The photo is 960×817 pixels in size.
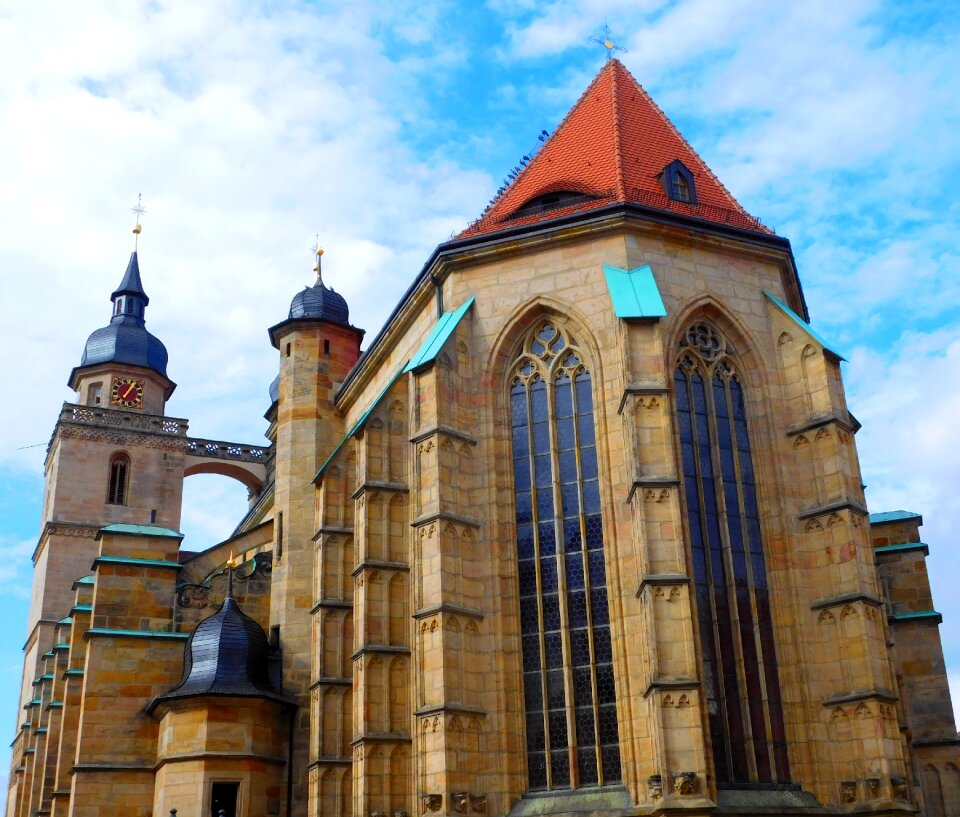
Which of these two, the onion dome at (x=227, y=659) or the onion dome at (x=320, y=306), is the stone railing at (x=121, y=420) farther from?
the onion dome at (x=227, y=659)

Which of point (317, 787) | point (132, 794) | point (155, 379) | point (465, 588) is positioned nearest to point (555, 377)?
point (465, 588)

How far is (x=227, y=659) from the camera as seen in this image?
913 inches

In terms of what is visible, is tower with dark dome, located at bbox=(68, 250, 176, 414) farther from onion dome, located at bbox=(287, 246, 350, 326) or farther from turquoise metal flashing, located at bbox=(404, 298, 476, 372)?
turquoise metal flashing, located at bbox=(404, 298, 476, 372)

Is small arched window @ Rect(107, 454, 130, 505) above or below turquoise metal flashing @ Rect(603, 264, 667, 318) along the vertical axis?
above

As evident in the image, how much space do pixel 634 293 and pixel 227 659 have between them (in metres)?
10.5

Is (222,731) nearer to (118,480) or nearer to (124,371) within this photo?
(118,480)

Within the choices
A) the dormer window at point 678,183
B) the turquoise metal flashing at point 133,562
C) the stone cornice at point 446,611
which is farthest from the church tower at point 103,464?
the dormer window at point 678,183

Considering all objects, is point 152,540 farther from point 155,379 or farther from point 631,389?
point 155,379

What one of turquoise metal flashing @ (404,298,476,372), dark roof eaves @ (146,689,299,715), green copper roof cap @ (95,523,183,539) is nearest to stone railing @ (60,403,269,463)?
green copper roof cap @ (95,523,183,539)

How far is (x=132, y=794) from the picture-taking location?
23375 millimetres

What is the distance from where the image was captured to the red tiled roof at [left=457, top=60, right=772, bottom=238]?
21453mm

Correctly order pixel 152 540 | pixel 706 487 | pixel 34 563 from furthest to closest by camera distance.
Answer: pixel 34 563 < pixel 152 540 < pixel 706 487

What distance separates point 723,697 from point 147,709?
38.6ft

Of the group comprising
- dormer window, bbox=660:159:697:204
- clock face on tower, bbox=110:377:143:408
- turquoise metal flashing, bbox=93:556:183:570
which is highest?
clock face on tower, bbox=110:377:143:408
